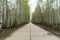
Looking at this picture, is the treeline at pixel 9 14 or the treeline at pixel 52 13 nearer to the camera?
the treeline at pixel 9 14

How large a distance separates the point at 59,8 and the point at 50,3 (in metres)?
6.51

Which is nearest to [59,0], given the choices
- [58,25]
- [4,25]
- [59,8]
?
[59,8]

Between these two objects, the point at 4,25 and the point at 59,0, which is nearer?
the point at 4,25

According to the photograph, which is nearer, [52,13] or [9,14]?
[9,14]

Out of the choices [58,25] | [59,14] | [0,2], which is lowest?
[58,25]

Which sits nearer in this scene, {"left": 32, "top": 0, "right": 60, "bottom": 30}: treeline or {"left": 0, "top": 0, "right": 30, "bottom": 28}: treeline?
{"left": 0, "top": 0, "right": 30, "bottom": 28}: treeline

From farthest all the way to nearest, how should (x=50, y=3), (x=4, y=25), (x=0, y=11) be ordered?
(x=50, y=3) < (x=4, y=25) < (x=0, y=11)

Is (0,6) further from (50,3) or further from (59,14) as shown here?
(50,3)

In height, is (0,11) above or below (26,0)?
below

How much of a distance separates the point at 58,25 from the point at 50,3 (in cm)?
766

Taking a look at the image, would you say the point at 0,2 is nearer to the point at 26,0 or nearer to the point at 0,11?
the point at 0,11

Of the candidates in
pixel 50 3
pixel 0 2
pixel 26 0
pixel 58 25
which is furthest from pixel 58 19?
pixel 26 0

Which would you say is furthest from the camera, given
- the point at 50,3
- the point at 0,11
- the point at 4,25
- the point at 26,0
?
the point at 26,0

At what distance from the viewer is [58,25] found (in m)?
20.1
